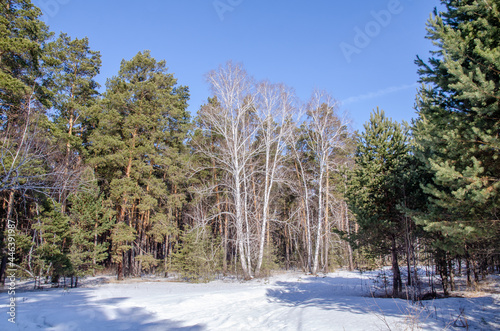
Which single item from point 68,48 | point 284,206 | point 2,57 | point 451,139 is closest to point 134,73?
point 68,48

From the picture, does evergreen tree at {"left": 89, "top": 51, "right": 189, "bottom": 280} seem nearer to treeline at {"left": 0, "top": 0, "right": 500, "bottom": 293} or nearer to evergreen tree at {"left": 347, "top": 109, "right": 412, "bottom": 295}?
treeline at {"left": 0, "top": 0, "right": 500, "bottom": 293}

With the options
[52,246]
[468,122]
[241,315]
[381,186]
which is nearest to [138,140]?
[52,246]

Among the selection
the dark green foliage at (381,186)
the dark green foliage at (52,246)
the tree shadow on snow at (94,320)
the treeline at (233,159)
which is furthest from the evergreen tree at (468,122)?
the dark green foliage at (52,246)

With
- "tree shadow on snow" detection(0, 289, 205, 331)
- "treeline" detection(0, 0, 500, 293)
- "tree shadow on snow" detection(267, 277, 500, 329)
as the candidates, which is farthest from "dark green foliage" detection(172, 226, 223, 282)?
"tree shadow on snow" detection(0, 289, 205, 331)

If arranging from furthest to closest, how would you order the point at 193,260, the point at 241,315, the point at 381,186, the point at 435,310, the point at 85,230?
the point at 193,260 → the point at 85,230 → the point at 381,186 → the point at 241,315 → the point at 435,310

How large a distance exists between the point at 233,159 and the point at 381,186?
8.89 m

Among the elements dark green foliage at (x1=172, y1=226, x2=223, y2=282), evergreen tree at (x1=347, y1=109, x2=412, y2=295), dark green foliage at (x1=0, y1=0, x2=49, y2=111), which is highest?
dark green foliage at (x1=0, y1=0, x2=49, y2=111)

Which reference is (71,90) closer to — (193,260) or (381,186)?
(193,260)

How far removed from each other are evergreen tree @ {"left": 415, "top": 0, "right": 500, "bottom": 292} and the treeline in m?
0.03

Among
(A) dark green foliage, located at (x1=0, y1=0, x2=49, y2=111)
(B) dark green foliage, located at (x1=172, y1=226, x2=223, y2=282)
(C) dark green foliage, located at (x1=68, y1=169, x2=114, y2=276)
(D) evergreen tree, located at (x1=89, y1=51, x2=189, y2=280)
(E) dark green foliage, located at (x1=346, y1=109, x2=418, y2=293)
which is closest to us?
(E) dark green foliage, located at (x1=346, y1=109, x2=418, y2=293)

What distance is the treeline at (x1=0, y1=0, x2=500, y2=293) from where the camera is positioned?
5.31m

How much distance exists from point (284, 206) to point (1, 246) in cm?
2116

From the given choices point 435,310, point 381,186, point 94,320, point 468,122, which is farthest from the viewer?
point 381,186

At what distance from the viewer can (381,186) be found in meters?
10.1
